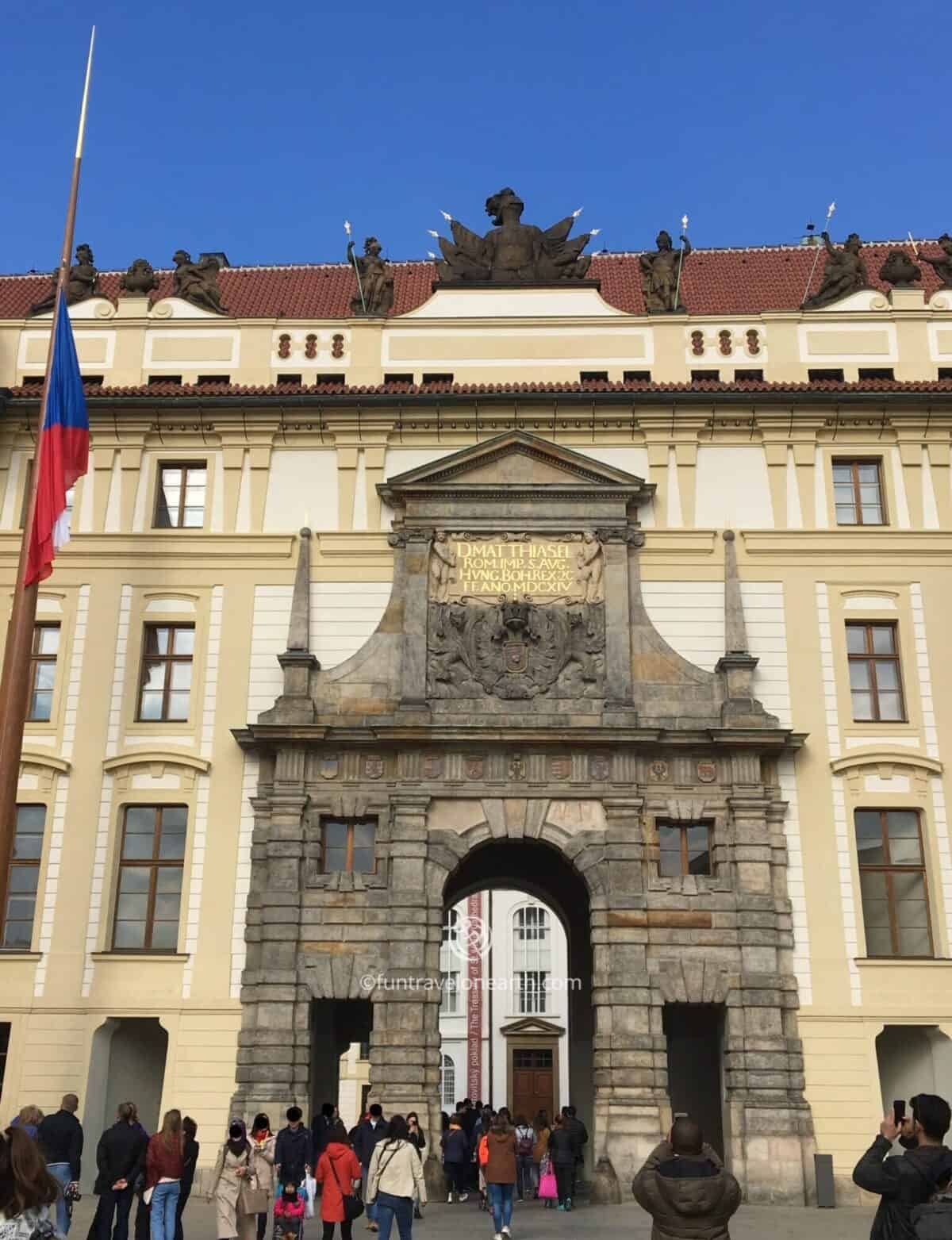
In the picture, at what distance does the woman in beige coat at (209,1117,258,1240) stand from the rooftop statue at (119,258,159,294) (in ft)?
66.9

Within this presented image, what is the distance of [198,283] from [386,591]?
8685 millimetres

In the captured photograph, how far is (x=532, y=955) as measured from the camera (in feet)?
197

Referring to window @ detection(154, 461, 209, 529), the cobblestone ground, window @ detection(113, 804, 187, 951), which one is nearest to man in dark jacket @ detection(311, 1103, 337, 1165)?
the cobblestone ground

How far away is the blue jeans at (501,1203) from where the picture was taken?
685 inches

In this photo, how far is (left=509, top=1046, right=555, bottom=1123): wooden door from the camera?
5697 cm

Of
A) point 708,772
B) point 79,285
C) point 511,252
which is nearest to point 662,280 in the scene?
point 511,252

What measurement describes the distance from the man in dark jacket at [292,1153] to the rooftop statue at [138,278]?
19.6m

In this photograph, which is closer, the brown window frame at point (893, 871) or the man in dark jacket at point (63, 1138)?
the man in dark jacket at point (63, 1138)

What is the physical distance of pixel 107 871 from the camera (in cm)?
2469

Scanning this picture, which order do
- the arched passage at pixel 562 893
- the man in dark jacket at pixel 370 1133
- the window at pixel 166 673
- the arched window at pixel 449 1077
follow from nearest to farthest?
the man in dark jacket at pixel 370 1133, the window at pixel 166 673, the arched passage at pixel 562 893, the arched window at pixel 449 1077

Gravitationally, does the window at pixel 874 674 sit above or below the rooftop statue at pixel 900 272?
below

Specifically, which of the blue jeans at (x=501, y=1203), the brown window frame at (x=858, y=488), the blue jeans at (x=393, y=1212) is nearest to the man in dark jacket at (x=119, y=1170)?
the blue jeans at (x=393, y=1212)

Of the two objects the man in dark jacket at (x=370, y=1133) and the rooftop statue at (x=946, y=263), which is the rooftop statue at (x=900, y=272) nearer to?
the rooftop statue at (x=946, y=263)

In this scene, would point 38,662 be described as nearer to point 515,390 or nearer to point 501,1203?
point 515,390
